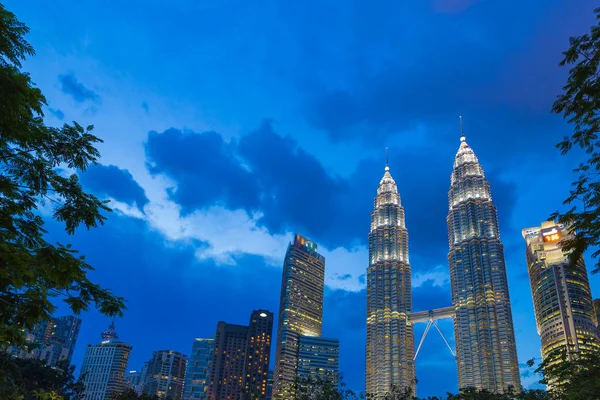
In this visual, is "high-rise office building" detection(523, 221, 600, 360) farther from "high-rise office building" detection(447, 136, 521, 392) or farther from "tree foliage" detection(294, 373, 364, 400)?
"tree foliage" detection(294, 373, 364, 400)

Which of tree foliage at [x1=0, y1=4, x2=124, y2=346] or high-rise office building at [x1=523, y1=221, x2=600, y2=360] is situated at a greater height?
high-rise office building at [x1=523, y1=221, x2=600, y2=360]

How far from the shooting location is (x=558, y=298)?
16950 centimetres

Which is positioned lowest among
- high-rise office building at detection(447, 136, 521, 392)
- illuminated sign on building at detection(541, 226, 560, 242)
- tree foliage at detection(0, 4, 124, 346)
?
tree foliage at detection(0, 4, 124, 346)

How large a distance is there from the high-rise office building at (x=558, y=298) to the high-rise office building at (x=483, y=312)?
13.0 meters

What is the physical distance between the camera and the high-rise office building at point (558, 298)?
16300 centimetres

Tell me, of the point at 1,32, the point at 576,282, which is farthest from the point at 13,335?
the point at 576,282

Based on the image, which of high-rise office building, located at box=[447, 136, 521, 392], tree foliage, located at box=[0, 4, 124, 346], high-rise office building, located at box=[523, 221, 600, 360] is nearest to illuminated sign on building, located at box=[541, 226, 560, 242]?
high-rise office building, located at box=[523, 221, 600, 360]

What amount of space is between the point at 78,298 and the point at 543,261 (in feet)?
660

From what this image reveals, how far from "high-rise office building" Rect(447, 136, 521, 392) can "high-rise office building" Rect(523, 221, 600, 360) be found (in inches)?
511

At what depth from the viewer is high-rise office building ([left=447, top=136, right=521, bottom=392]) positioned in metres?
166

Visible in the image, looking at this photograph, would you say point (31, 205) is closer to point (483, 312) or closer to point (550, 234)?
point (483, 312)

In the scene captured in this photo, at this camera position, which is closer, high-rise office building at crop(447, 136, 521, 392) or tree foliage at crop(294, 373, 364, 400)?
tree foliage at crop(294, 373, 364, 400)

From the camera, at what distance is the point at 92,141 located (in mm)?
9922

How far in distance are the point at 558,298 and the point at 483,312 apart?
26346 mm
